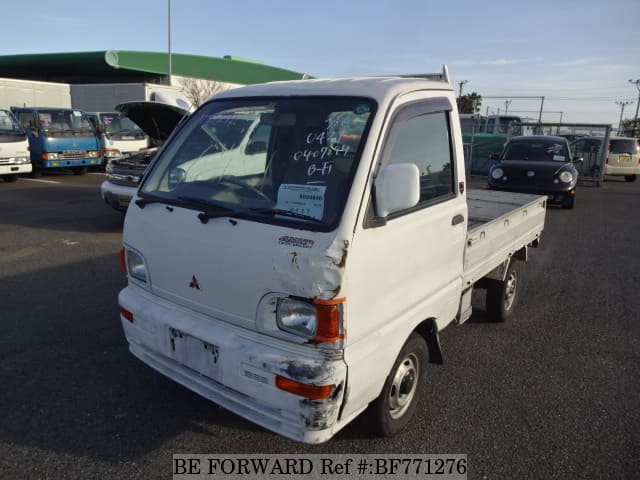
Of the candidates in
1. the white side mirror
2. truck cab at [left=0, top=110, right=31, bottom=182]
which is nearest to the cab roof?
the white side mirror

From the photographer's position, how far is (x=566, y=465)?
275 centimetres

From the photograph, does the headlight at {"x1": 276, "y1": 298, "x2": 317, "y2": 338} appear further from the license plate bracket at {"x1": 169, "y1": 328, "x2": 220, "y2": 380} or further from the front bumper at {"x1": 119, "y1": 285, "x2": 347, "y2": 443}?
the license plate bracket at {"x1": 169, "y1": 328, "x2": 220, "y2": 380}

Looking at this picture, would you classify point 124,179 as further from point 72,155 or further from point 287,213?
point 72,155

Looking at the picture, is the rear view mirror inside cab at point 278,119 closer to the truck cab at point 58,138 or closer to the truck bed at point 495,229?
the truck bed at point 495,229

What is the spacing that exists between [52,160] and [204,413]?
1340cm

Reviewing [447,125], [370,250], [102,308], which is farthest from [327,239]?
[102,308]

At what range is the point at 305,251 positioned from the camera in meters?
2.22

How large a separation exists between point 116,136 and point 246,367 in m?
16.0

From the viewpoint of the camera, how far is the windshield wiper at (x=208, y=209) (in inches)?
99.6

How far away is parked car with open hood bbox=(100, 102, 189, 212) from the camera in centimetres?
674

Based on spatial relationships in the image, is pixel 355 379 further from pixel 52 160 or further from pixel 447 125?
pixel 52 160

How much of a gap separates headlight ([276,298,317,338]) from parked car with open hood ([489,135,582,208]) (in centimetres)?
1063

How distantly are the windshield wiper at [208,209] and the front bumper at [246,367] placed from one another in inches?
21.6

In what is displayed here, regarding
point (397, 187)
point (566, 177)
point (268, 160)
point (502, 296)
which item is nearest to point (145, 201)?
point (268, 160)
